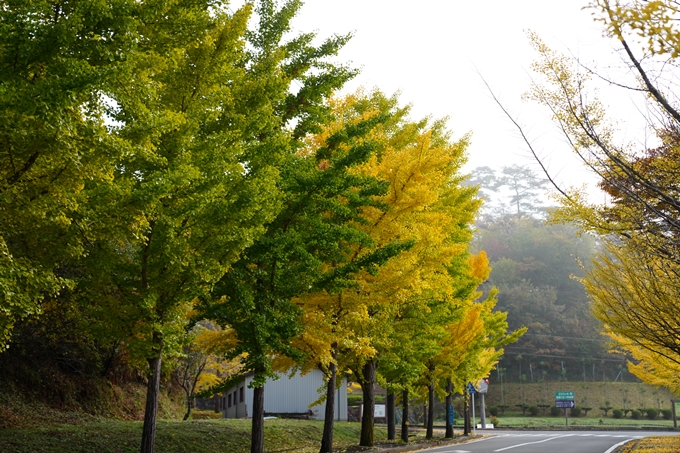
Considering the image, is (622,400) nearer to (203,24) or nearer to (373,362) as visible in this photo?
(373,362)

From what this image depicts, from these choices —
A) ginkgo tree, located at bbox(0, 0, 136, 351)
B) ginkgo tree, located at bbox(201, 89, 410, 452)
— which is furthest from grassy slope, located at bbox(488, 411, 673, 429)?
ginkgo tree, located at bbox(0, 0, 136, 351)

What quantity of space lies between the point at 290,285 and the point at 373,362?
19.9 ft

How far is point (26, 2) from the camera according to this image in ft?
17.1

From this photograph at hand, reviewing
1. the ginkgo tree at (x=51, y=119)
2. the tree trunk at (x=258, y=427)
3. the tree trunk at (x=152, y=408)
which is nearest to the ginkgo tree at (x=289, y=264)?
the tree trunk at (x=258, y=427)

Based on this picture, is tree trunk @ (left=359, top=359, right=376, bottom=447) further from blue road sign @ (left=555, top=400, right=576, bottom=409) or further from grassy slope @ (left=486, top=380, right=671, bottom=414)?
grassy slope @ (left=486, top=380, right=671, bottom=414)

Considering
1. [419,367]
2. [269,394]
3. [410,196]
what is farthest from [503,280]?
[410,196]

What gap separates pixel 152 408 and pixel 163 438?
4.31 meters

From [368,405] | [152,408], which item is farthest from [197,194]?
[368,405]

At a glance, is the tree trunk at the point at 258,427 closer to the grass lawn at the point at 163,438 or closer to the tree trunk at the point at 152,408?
the grass lawn at the point at 163,438

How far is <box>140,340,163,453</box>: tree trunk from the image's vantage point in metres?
8.49

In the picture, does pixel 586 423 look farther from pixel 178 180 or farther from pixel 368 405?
pixel 178 180

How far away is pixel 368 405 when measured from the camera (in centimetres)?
1574

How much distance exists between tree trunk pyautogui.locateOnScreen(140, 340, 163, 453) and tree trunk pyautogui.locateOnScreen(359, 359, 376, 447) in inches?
308

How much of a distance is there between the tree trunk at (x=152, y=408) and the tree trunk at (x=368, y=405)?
25.7ft
